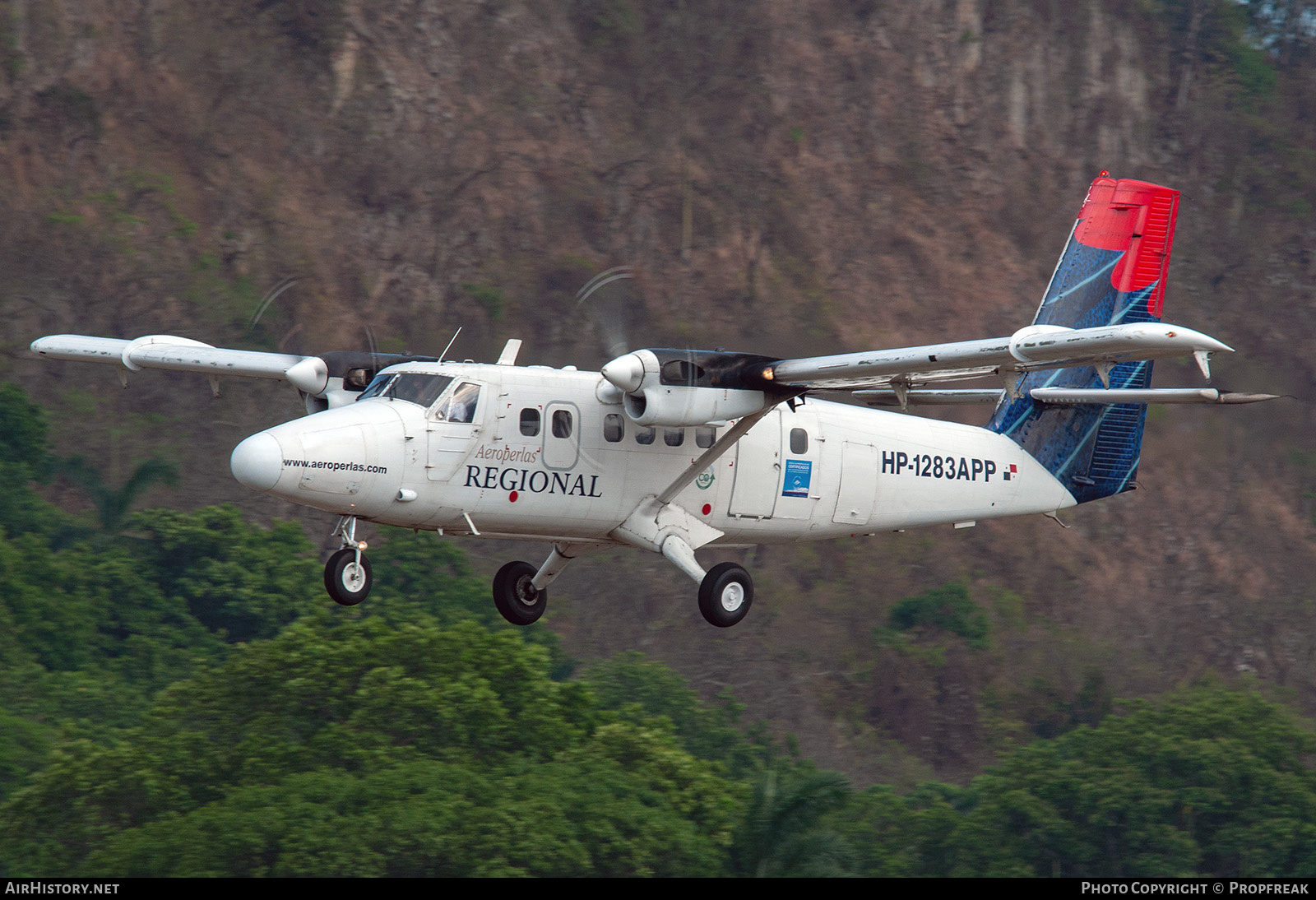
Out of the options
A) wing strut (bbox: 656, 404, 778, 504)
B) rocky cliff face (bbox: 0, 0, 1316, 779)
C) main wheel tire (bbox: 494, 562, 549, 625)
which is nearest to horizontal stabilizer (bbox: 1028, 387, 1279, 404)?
wing strut (bbox: 656, 404, 778, 504)

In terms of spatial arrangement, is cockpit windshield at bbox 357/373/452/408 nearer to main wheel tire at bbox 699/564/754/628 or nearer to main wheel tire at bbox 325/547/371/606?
main wheel tire at bbox 325/547/371/606

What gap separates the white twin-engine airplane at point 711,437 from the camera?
14961mm

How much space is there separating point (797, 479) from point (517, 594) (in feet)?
11.2

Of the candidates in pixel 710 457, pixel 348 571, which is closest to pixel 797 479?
pixel 710 457

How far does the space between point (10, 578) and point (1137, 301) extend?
29.0 meters

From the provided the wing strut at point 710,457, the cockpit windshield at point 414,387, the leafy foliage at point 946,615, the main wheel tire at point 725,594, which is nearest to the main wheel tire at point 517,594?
the main wheel tire at point 725,594

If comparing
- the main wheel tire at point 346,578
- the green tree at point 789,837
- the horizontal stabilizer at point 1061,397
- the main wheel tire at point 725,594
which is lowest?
the green tree at point 789,837

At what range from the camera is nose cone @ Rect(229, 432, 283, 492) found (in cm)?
1440

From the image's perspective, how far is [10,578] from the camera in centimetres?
3856

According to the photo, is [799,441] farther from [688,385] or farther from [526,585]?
[526,585]

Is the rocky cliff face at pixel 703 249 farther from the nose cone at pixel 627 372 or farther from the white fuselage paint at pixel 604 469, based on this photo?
the nose cone at pixel 627 372

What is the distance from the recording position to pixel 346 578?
1548 centimetres

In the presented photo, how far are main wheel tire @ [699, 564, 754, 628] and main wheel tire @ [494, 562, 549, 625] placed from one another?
78.0 inches

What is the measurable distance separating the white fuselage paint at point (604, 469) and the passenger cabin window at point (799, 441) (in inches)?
0.8
